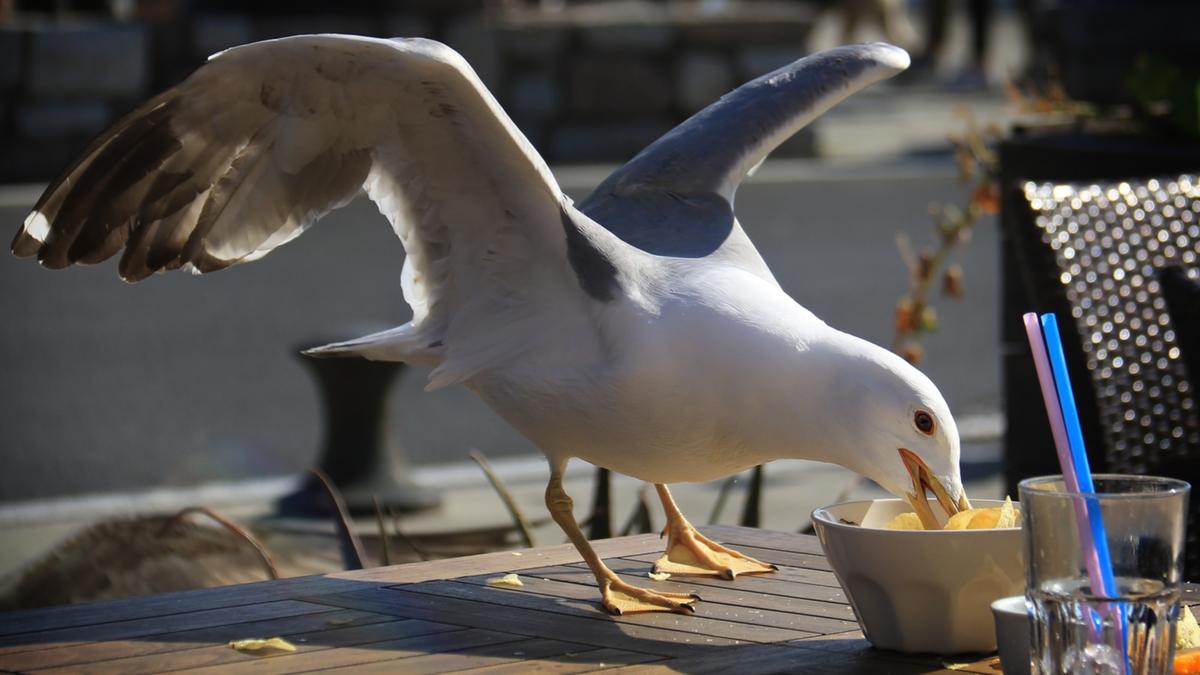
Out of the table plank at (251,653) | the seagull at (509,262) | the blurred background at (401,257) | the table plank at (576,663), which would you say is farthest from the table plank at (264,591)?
the blurred background at (401,257)

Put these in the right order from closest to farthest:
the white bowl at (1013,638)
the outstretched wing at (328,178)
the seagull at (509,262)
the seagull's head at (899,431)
Answer: the white bowl at (1013,638) < the seagull's head at (899,431) < the seagull at (509,262) < the outstretched wing at (328,178)

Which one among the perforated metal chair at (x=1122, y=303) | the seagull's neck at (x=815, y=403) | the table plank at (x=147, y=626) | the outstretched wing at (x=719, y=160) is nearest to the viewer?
the table plank at (x=147, y=626)

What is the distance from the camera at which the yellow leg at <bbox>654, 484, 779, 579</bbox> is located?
273 cm

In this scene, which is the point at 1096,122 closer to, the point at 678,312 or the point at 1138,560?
the point at 678,312

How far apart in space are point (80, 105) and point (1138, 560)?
12498mm

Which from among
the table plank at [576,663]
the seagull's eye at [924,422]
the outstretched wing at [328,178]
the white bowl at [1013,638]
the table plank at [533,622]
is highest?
the outstretched wing at [328,178]

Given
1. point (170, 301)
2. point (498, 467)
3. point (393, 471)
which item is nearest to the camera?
point (393, 471)

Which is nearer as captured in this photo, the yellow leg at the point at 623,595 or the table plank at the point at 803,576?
the yellow leg at the point at 623,595

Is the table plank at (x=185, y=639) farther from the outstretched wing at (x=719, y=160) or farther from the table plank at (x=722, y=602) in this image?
the outstretched wing at (x=719, y=160)

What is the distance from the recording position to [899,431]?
245 cm

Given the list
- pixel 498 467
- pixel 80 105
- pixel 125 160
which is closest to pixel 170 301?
pixel 80 105

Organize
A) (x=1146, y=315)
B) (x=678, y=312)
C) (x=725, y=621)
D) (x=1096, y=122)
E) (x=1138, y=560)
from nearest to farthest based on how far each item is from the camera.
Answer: (x=1138, y=560) → (x=725, y=621) → (x=678, y=312) → (x=1146, y=315) → (x=1096, y=122)

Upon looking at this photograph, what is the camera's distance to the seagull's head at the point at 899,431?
Result: 241 cm

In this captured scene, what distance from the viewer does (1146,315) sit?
3490 mm
